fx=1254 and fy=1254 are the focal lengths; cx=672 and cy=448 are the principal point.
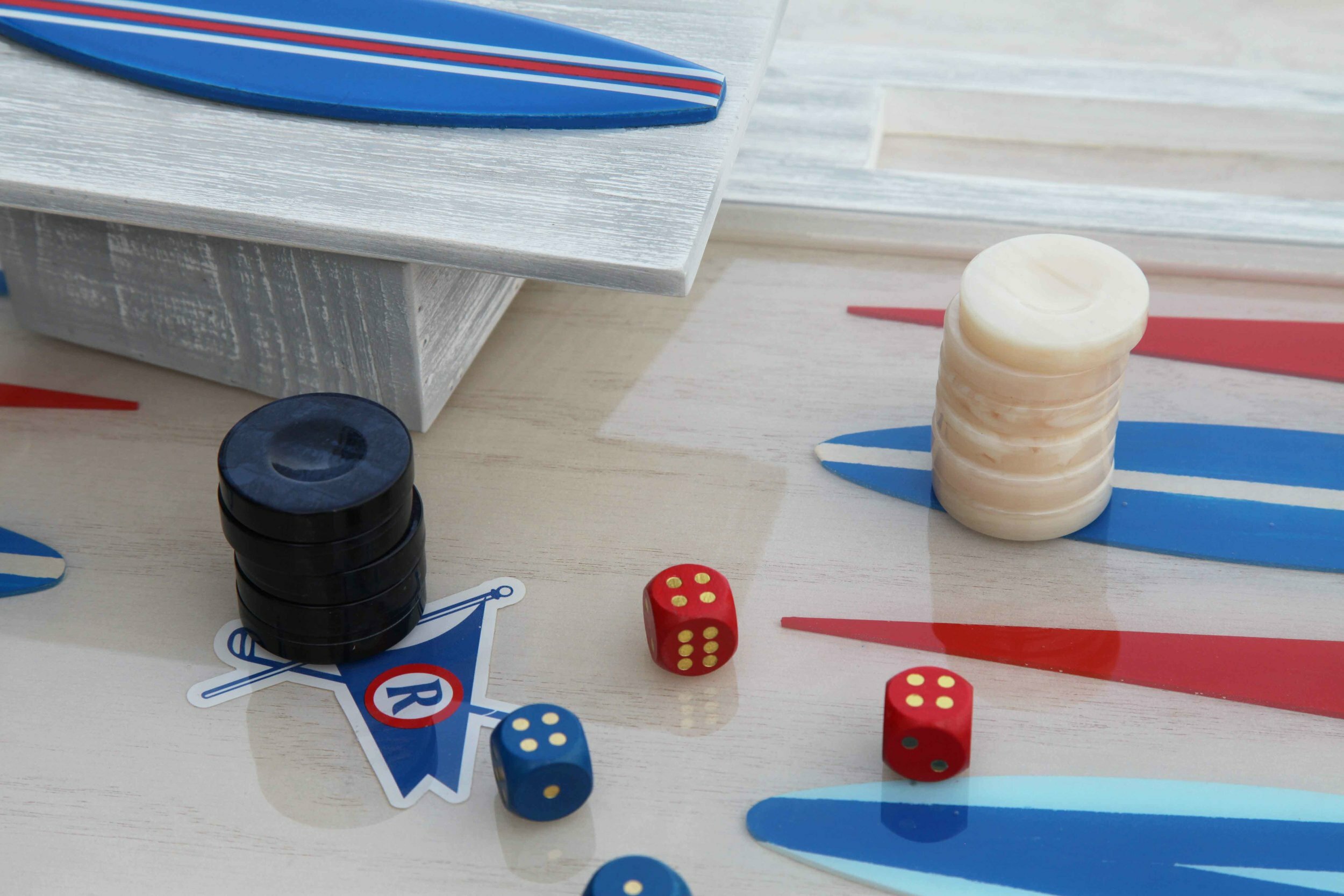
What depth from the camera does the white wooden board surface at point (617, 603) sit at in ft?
3.15

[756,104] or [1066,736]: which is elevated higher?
[756,104]

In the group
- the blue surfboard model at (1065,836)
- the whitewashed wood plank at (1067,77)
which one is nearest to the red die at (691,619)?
the blue surfboard model at (1065,836)

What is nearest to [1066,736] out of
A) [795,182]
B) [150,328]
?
[795,182]

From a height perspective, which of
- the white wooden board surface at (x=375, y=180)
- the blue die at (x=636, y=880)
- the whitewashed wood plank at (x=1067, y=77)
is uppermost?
the white wooden board surface at (x=375, y=180)

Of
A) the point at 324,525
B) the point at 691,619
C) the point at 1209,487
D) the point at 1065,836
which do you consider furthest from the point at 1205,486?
the point at 324,525

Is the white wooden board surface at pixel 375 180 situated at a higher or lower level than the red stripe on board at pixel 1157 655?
higher

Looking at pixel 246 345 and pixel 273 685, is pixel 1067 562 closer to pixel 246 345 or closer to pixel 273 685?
pixel 273 685

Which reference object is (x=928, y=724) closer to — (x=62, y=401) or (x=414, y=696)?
(x=414, y=696)

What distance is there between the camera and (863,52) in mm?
1875

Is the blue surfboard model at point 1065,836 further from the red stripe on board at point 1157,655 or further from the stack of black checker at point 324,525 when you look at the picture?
the stack of black checker at point 324,525

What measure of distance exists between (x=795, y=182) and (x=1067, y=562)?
65 centimetres

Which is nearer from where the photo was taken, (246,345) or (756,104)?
(246,345)

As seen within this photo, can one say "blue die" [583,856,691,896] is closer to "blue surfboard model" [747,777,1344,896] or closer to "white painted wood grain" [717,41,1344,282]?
"blue surfboard model" [747,777,1344,896]

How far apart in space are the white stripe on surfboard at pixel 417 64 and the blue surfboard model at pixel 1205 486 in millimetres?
396
